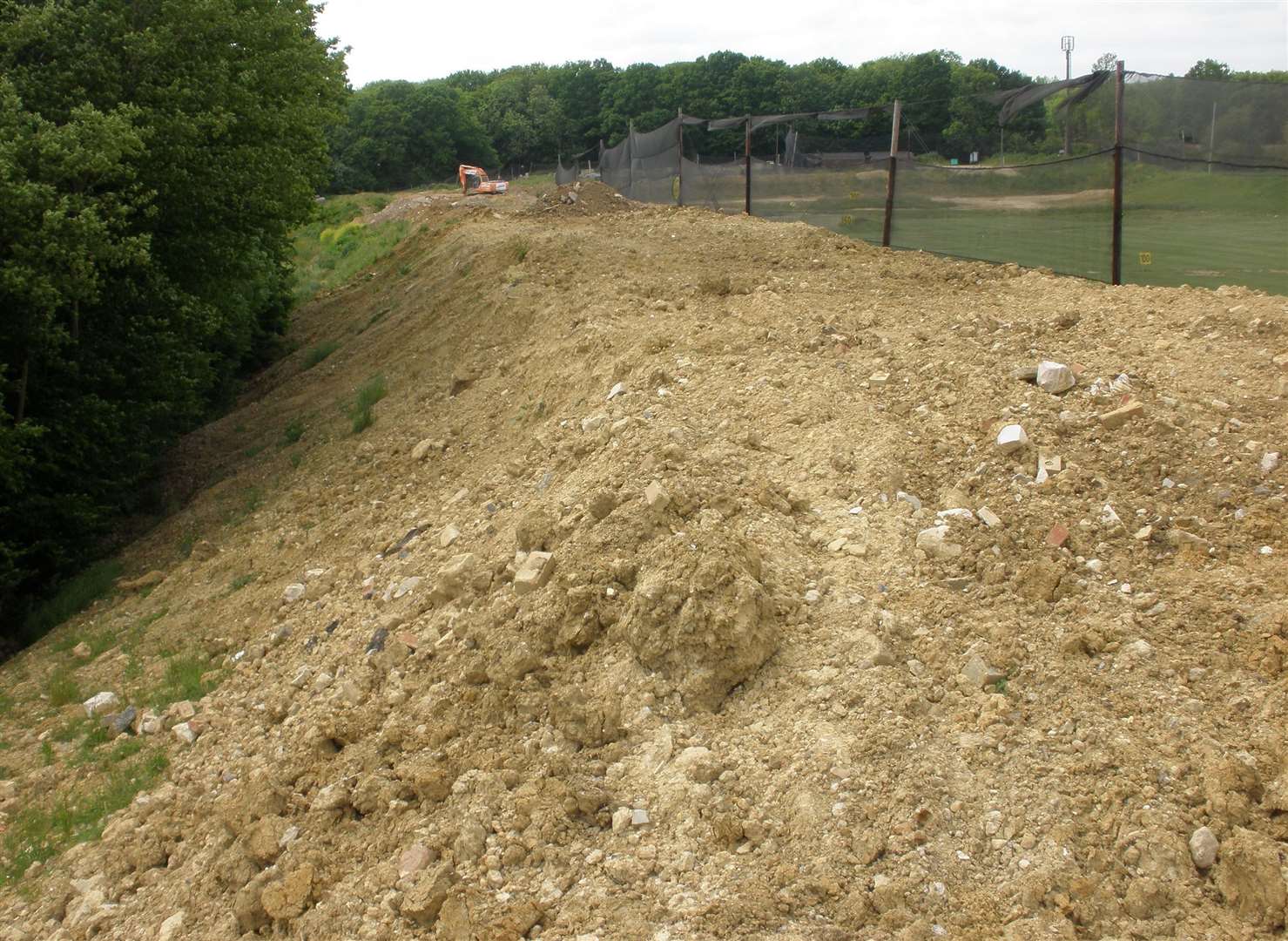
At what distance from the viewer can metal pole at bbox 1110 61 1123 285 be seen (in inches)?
360

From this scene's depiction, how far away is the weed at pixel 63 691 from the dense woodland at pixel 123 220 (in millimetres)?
2407

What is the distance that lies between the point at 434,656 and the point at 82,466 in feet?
22.2

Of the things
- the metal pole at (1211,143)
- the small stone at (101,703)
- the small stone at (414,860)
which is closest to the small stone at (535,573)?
the small stone at (414,860)

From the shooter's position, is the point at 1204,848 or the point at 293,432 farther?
the point at 293,432

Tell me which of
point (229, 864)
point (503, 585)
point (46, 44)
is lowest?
point (229, 864)

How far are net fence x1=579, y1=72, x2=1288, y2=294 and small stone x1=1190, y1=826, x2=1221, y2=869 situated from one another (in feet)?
21.2

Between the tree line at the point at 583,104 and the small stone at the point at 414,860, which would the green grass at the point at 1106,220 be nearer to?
the small stone at the point at 414,860

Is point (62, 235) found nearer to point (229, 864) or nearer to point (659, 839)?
point (229, 864)

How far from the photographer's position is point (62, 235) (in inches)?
352

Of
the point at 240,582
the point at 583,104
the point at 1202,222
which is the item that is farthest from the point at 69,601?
the point at 583,104

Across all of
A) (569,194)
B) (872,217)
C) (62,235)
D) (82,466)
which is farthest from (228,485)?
(569,194)

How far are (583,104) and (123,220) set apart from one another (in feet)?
200

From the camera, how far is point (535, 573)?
17.6ft

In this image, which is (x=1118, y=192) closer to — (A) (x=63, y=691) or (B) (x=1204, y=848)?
(B) (x=1204, y=848)
